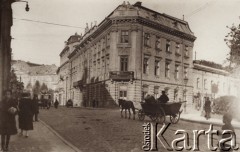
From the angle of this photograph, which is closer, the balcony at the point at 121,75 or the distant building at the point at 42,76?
the balcony at the point at 121,75

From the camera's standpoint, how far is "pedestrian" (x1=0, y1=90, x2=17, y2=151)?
598cm

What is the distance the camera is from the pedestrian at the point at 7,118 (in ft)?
19.6

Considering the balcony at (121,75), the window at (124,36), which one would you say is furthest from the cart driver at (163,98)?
the window at (124,36)

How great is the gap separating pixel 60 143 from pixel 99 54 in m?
19.9

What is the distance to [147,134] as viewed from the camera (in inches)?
262

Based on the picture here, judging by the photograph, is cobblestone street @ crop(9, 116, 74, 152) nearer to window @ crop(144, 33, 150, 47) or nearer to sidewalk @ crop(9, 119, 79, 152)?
sidewalk @ crop(9, 119, 79, 152)

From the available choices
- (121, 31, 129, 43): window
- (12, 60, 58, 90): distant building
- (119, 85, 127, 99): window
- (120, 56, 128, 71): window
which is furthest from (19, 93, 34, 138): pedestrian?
(12, 60, 58, 90): distant building

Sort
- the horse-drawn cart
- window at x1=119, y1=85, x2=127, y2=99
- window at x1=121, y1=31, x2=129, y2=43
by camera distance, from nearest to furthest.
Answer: the horse-drawn cart < window at x1=119, y1=85, x2=127, y2=99 < window at x1=121, y1=31, x2=129, y2=43

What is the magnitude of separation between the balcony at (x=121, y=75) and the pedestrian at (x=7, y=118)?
15.1m

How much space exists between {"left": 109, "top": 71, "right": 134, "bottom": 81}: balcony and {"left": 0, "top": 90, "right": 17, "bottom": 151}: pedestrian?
49.4 ft

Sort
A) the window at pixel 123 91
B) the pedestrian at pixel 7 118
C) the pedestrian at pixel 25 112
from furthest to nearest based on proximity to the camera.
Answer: the window at pixel 123 91 < the pedestrian at pixel 25 112 < the pedestrian at pixel 7 118

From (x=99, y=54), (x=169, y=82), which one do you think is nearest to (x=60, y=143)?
(x=169, y=82)

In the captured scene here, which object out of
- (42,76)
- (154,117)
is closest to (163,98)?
(154,117)

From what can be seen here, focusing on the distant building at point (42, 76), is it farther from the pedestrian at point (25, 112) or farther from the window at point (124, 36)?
the pedestrian at point (25, 112)
